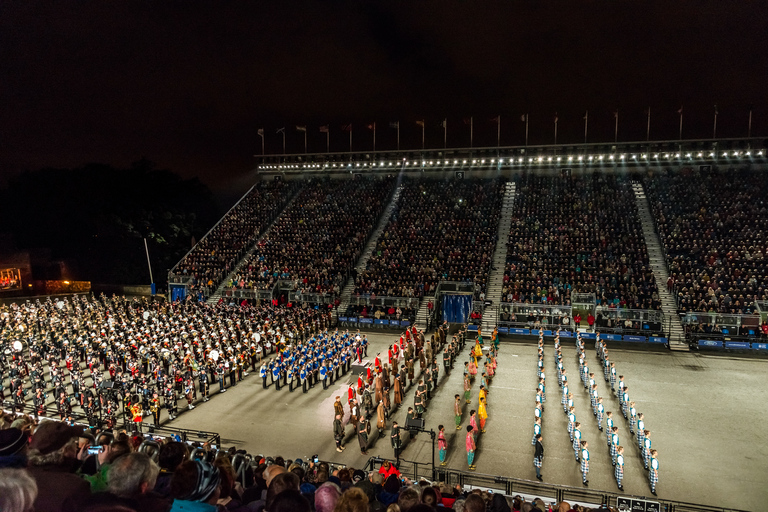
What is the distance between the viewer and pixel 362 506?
286 centimetres

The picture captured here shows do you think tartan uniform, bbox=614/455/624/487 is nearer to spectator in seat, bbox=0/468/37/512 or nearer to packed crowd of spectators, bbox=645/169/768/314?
spectator in seat, bbox=0/468/37/512

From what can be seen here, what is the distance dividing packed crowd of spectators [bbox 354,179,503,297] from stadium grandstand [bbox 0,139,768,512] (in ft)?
0.62

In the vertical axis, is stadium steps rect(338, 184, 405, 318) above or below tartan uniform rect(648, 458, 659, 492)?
above

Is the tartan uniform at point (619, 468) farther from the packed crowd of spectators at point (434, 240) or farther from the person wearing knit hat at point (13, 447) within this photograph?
the packed crowd of spectators at point (434, 240)

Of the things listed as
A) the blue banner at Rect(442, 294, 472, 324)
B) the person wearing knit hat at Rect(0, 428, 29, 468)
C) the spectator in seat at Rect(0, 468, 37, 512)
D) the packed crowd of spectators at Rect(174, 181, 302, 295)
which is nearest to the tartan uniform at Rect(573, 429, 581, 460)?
the person wearing knit hat at Rect(0, 428, 29, 468)

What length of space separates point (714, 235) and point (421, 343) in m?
20.0

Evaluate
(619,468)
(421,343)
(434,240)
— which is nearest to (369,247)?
(434,240)

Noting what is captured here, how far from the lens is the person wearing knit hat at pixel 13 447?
3.20 metres

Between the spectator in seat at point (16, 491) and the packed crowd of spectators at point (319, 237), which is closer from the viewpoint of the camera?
the spectator in seat at point (16, 491)

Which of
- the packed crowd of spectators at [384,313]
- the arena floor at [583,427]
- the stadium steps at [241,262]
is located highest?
the stadium steps at [241,262]

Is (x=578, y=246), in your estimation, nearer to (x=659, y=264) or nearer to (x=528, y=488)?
(x=659, y=264)

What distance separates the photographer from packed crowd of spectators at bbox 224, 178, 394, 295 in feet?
99.6

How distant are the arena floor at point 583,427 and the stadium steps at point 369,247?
11593 millimetres

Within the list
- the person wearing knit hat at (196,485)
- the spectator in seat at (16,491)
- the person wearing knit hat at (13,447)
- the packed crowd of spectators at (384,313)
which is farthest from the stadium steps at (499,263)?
the spectator in seat at (16,491)
